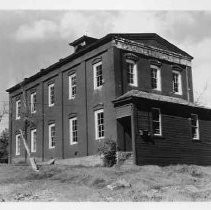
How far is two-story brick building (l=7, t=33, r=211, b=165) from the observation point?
24.5 m

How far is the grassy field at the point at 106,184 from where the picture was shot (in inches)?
598

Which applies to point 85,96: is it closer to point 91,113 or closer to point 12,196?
point 91,113

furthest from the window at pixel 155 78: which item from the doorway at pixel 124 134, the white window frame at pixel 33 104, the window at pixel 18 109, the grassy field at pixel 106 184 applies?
the window at pixel 18 109

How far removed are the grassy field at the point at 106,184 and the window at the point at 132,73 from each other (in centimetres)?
632

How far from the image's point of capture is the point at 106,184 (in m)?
17.8

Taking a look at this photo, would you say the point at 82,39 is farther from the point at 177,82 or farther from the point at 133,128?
the point at 133,128

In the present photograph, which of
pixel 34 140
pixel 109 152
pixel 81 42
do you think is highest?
pixel 81 42

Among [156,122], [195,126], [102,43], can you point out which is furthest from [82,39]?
[195,126]

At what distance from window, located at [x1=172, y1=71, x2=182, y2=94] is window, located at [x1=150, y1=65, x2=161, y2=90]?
171cm

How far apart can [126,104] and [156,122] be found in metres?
2.30

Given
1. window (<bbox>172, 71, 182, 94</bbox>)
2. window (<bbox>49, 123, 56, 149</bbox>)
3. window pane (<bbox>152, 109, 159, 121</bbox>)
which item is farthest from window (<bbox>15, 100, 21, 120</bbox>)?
window pane (<bbox>152, 109, 159, 121</bbox>)

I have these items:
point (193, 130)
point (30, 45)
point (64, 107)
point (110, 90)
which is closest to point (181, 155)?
point (193, 130)

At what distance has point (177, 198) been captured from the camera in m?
14.8

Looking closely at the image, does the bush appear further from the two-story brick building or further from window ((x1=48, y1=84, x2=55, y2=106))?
window ((x1=48, y1=84, x2=55, y2=106))
